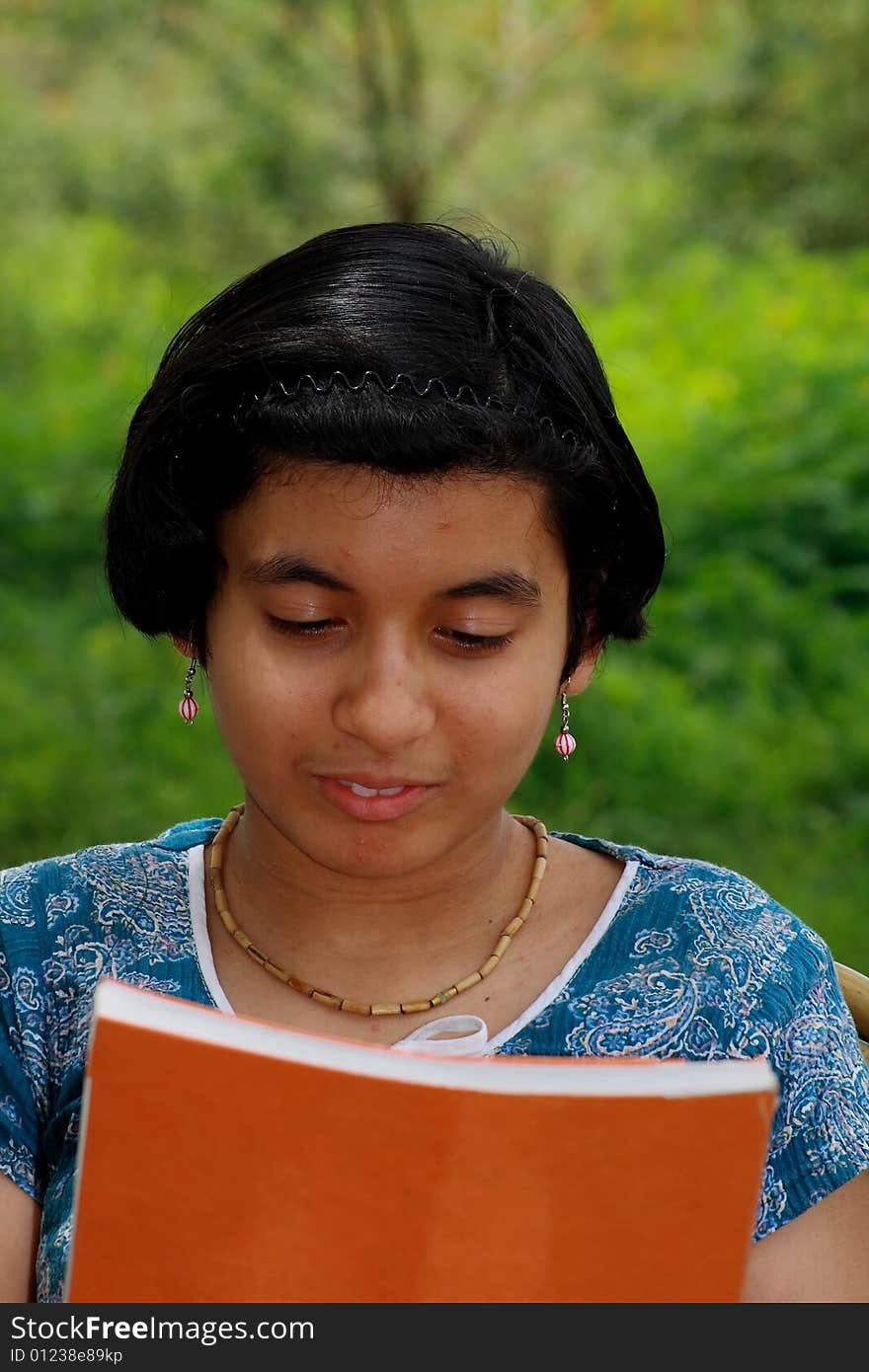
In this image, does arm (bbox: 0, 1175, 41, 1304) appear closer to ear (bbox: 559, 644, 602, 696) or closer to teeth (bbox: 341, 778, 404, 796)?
teeth (bbox: 341, 778, 404, 796)

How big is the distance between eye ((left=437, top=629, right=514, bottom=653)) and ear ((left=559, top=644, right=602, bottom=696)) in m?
0.20

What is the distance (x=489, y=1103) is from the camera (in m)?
0.90

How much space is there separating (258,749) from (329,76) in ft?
23.5

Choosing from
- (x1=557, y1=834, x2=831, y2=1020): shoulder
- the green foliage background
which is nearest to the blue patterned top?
(x1=557, y1=834, x2=831, y2=1020): shoulder

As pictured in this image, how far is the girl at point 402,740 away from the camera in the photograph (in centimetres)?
125

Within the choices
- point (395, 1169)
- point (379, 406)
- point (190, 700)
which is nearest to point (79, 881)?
point (190, 700)

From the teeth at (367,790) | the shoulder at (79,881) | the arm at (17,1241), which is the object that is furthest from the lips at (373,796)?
the arm at (17,1241)

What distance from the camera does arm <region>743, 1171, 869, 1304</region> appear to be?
4.14 feet

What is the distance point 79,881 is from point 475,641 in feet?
1.55

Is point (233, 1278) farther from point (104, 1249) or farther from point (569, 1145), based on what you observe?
point (569, 1145)

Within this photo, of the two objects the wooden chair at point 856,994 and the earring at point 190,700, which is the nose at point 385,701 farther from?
the wooden chair at point 856,994

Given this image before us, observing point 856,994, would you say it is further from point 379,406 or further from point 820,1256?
point 379,406

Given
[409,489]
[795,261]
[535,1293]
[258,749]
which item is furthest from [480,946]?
[795,261]

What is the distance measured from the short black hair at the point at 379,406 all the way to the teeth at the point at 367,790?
8.4 inches
